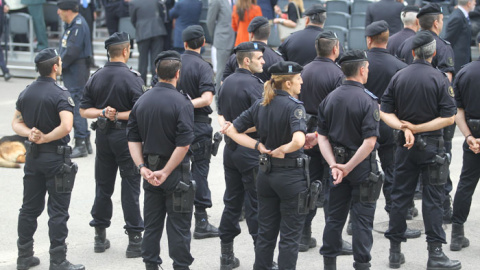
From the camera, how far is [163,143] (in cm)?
623

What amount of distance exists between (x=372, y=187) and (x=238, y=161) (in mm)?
1233

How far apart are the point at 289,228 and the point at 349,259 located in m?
1.41

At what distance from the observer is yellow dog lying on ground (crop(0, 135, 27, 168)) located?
10430 millimetres

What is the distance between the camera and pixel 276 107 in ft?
19.9

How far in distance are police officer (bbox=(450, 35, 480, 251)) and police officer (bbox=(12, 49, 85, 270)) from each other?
3.57m

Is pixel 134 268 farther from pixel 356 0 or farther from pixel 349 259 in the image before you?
pixel 356 0

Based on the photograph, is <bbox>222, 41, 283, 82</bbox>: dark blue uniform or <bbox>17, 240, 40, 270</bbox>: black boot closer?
<bbox>17, 240, 40, 270</bbox>: black boot

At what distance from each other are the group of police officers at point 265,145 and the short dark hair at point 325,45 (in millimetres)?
18

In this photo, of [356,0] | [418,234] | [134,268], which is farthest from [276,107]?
[356,0]

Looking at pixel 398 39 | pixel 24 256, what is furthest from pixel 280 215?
pixel 398 39

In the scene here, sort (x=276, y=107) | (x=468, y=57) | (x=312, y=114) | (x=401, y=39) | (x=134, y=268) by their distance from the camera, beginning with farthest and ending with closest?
(x=468, y=57) < (x=401, y=39) < (x=312, y=114) < (x=134, y=268) < (x=276, y=107)

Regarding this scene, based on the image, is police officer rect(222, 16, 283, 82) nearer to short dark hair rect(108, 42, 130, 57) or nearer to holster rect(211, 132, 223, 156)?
holster rect(211, 132, 223, 156)

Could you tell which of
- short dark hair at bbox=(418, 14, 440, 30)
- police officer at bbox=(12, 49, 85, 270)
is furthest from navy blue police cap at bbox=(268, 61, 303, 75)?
short dark hair at bbox=(418, 14, 440, 30)

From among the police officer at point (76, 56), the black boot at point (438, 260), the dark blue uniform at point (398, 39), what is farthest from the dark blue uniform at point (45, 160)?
the dark blue uniform at point (398, 39)
